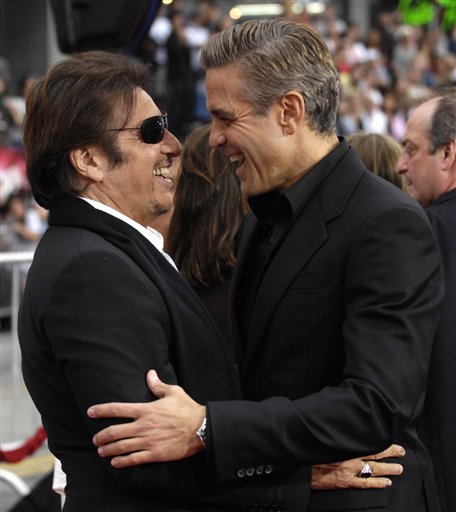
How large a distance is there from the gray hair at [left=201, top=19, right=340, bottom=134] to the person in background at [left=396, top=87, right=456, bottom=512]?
0.77 meters

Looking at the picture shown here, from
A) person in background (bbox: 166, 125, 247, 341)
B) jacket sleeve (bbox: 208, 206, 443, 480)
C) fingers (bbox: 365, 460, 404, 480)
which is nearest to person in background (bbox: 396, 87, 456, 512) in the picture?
fingers (bbox: 365, 460, 404, 480)

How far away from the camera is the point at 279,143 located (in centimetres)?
Answer: 250

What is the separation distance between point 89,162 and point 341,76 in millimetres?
14752

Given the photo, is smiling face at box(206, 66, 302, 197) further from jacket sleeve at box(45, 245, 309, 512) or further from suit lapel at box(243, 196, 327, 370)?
jacket sleeve at box(45, 245, 309, 512)

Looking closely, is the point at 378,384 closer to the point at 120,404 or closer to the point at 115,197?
the point at 120,404

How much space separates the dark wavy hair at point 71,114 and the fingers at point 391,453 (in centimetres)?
99

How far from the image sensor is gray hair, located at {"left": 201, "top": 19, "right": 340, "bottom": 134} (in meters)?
2.45

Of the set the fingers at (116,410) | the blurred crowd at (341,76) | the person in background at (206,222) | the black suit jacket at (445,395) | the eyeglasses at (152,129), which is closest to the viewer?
the fingers at (116,410)

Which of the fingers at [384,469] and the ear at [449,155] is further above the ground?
the ear at [449,155]

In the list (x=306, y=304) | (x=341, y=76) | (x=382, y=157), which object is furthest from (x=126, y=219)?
(x=341, y=76)

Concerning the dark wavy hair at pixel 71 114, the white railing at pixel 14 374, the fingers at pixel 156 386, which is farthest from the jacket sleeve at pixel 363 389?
the white railing at pixel 14 374

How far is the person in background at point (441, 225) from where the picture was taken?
112 inches

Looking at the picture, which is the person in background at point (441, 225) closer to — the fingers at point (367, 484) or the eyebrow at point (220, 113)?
the fingers at point (367, 484)

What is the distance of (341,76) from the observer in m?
16.8
